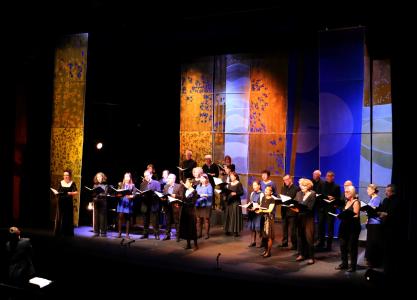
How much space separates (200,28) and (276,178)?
5.06 meters

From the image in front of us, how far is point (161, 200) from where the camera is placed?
41.2 feet

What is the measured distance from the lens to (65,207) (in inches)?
512

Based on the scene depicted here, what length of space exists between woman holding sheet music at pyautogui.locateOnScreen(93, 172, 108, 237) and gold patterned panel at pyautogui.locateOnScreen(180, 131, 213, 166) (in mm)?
4157

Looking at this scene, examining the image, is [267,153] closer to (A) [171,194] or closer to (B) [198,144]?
(B) [198,144]

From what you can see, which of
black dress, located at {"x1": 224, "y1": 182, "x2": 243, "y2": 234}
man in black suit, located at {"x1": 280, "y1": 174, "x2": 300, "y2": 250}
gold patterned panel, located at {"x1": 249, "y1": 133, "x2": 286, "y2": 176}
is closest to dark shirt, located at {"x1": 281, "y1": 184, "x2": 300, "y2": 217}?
man in black suit, located at {"x1": 280, "y1": 174, "x2": 300, "y2": 250}

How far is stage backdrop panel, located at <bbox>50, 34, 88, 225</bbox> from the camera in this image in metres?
14.4

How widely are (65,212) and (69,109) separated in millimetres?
3266

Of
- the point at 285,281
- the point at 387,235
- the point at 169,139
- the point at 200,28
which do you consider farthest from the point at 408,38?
the point at 169,139

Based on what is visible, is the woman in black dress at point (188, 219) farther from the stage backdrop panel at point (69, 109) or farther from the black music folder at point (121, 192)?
the stage backdrop panel at point (69, 109)

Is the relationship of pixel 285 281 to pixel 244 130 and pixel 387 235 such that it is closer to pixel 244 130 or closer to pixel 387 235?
pixel 387 235

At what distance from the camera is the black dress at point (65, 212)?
12.9m

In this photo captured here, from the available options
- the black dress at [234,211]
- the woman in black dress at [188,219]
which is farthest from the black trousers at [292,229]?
the woman in black dress at [188,219]

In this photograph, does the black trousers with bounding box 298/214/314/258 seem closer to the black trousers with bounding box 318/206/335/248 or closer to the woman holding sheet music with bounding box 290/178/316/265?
the woman holding sheet music with bounding box 290/178/316/265

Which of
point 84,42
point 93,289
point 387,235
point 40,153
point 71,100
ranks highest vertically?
point 84,42
